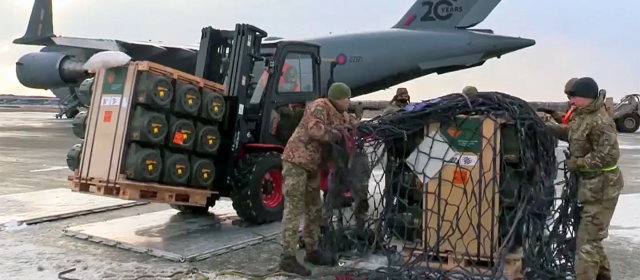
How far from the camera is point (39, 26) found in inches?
907

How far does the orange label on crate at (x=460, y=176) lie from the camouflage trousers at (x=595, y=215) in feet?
2.62

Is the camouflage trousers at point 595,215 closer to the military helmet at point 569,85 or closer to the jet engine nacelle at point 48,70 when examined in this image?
the military helmet at point 569,85

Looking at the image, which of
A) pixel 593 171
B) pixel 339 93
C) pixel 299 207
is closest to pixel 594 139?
pixel 593 171

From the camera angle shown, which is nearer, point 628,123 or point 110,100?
point 110,100

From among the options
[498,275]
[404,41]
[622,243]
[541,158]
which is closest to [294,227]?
[498,275]

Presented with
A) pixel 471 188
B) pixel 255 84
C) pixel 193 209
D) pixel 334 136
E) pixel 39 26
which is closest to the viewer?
pixel 471 188

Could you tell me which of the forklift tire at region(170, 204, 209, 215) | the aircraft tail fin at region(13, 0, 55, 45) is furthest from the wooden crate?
the aircraft tail fin at region(13, 0, 55, 45)

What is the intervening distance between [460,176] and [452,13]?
14885 millimetres

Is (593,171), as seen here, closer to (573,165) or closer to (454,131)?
(573,165)

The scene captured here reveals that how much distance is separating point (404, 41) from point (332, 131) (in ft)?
42.7

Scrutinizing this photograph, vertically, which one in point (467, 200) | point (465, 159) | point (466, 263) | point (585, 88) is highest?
point (585, 88)

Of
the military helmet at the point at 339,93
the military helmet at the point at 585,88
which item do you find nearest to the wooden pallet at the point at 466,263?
the military helmet at the point at 585,88

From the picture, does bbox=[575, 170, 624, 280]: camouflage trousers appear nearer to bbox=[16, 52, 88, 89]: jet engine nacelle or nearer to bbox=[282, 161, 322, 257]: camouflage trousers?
bbox=[282, 161, 322, 257]: camouflage trousers

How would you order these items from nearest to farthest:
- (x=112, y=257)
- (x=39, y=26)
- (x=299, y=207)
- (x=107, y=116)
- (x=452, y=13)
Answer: (x=299, y=207)
(x=112, y=257)
(x=107, y=116)
(x=452, y=13)
(x=39, y=26)
